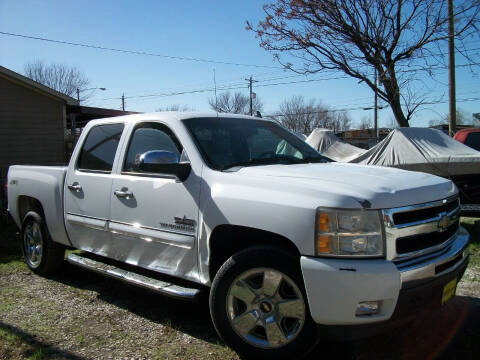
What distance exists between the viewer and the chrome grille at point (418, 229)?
2633 millimetres

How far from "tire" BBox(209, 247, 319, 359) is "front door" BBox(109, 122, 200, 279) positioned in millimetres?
436

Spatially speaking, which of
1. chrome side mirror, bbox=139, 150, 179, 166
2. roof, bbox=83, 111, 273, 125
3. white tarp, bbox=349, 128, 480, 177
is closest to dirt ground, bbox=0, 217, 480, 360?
chrome side mirror, bbox=139, 150, 179, 166

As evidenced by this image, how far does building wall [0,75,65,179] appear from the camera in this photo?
1377cm

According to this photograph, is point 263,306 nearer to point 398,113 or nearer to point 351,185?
point 351,185

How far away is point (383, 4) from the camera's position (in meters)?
12.6

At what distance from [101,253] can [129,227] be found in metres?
0.65

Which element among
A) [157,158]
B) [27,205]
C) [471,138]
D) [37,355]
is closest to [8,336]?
[37,355]

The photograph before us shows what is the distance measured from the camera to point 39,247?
5242 mm

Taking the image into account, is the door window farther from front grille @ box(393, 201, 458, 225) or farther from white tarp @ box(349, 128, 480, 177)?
white tarp @ box(349, 128, 480, 177)

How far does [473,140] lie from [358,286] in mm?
10496

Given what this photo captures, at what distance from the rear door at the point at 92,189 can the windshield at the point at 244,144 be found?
996 millimetres

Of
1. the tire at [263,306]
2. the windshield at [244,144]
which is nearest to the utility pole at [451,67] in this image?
the windshield at [244,144]

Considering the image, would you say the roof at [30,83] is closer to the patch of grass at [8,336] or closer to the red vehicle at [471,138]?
the patch of grass at [8,336]

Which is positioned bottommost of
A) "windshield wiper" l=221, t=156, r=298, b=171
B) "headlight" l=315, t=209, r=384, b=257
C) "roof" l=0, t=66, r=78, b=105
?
"headlight" l=315, t=209, r=384, b=257
